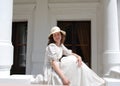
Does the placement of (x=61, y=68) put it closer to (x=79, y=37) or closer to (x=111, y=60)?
(x=111, y=60)

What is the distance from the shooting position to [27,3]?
9430mm

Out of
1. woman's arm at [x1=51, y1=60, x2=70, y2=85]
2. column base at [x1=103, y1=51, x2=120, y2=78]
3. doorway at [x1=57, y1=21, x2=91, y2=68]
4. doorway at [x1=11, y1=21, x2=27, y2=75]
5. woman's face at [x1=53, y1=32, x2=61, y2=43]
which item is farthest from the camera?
doorway at [x1=11, y1=21, x2=27, y2=75]

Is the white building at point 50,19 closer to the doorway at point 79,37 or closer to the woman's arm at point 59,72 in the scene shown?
the doorway at point 79,37

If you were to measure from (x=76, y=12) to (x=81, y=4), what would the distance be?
1.03 ft

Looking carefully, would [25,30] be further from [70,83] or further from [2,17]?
[70,83]

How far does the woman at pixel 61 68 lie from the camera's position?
4.79 metres

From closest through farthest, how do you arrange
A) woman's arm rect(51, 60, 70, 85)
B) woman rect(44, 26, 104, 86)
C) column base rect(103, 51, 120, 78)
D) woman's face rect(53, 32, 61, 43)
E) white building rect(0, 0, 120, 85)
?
woman's arm rect(51, 60, 70, 85)
woman rect(44, 26, 104, 86)
woman's face rect(53, 32, 61, 43)
column base rect(103, 51, 120, 78)
white building rect(0, 0, 120, 85)

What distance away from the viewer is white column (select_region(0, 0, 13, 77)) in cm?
505

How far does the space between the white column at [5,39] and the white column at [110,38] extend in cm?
317

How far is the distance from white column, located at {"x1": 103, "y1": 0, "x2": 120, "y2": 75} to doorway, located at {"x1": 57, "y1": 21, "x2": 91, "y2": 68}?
5.52 ft

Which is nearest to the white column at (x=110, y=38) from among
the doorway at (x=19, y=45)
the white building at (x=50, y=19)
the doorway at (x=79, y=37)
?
the white building at (x=50, y=19)

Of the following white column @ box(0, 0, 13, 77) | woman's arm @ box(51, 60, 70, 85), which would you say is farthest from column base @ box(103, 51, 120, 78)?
white column @ box(0, 0, 13, 77)

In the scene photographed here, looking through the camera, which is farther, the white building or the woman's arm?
the white building

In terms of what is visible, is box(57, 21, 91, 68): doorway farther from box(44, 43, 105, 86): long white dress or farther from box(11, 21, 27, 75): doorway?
box(44, 43, 105, 86): long white dress
